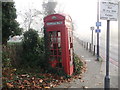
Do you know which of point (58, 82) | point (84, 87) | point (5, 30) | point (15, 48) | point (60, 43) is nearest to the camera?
point (84, 87)

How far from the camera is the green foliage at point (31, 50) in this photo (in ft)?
26.3

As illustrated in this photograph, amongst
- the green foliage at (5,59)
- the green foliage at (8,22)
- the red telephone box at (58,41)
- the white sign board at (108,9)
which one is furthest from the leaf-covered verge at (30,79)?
the green foliage at (8,22)

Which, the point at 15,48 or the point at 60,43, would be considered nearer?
the point at 60,43

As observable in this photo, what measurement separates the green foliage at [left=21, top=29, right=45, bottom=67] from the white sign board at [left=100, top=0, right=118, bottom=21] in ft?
12.9

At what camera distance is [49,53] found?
24.5 feet

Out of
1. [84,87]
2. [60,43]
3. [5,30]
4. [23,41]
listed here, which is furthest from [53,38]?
[5,30]

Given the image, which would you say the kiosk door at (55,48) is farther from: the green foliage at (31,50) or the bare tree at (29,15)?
the bare tree at (29,15)

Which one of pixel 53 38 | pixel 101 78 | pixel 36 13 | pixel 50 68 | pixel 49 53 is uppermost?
pixel 36 13

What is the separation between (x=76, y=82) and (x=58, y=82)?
0.75 meters

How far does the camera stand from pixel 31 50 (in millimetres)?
8398

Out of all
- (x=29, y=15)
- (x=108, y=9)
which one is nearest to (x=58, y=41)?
(x=108, y=9)

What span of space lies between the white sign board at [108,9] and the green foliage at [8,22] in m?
6.73

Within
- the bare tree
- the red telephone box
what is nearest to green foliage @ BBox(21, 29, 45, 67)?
the red telephone box

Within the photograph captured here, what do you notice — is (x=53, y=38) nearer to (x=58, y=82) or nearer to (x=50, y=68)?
(x=50, y=68)
